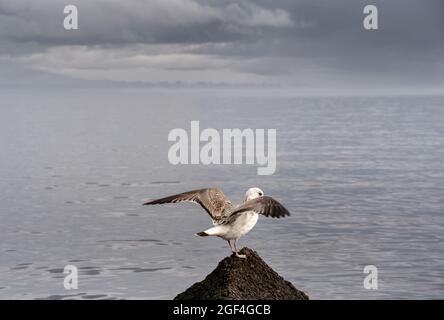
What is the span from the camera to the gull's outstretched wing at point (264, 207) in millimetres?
15203

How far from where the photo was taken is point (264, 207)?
15500mm

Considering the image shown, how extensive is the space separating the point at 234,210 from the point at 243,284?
77.2 inches

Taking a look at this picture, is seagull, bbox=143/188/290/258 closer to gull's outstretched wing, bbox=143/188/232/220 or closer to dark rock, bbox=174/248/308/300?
gull's outstretched wing, bbox=143/188/232/220

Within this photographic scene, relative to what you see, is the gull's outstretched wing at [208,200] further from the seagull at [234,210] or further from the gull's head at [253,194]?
the gull's head at [253,194]

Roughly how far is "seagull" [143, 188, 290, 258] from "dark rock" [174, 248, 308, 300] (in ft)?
0.97

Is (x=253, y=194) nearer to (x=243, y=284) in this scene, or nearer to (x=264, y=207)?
(x=264, y=207)

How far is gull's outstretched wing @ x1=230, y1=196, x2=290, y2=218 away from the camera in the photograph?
49.9ft

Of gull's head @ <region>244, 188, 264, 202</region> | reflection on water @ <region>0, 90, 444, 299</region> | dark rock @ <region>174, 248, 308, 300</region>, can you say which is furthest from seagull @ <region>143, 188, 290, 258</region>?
reflection on water @ <region>0, 90, 444, 299</region>

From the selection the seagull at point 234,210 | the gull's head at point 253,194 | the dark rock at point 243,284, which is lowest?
the dark rock at point 243,284

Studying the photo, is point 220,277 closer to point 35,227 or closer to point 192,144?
point 35,227

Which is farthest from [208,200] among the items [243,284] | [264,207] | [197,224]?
[197,224]

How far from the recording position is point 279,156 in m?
92.8

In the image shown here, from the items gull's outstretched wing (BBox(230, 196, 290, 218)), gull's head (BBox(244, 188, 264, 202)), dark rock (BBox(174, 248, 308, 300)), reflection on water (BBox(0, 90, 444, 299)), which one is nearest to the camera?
gull's outstretched wing (BBox(230, 196, 290, 218))

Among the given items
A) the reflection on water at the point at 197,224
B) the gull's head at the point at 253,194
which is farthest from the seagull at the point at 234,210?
the reflection on water at the point at 197,224
